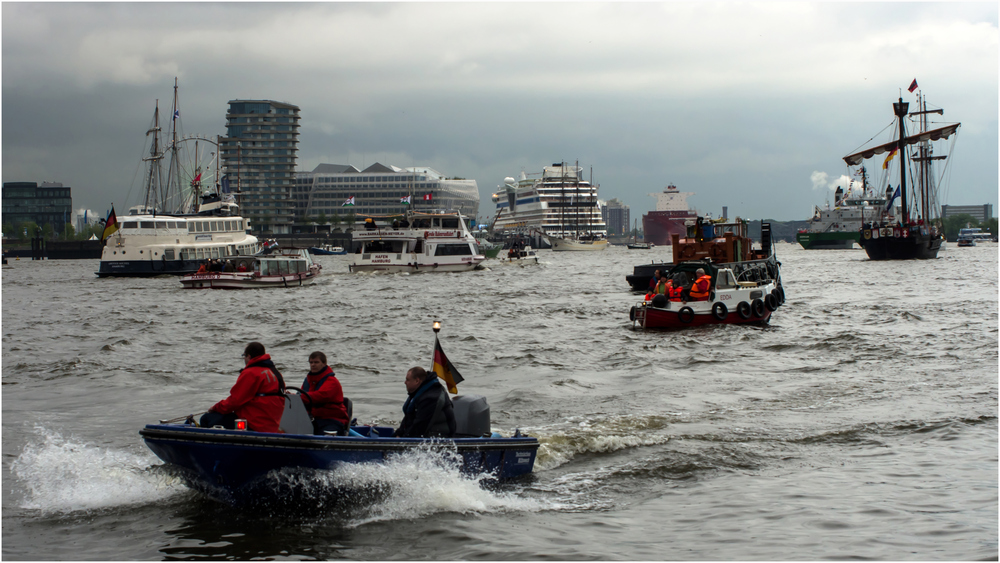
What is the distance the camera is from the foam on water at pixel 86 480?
9289mm

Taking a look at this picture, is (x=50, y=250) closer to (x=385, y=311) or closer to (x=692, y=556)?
(x=385, y=311)

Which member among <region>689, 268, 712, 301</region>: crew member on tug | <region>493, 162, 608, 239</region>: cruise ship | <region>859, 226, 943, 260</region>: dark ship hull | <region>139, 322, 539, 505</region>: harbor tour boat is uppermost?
<region>493, 162, 608, 239</region>: cruise ship

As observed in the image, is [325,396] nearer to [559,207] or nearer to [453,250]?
[453,250]

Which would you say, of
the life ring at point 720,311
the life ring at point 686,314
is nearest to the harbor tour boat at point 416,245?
the life ring at point 686,314

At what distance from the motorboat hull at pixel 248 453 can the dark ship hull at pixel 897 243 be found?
256 ft

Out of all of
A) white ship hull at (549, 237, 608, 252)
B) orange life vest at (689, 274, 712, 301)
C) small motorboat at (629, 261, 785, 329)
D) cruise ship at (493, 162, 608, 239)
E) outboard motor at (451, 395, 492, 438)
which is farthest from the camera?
cruise ship at (493, 162, 608, 239)

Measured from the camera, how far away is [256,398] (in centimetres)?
869

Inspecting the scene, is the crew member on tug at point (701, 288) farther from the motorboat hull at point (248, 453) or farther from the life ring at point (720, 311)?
the motorboat hull at point (248, 453)

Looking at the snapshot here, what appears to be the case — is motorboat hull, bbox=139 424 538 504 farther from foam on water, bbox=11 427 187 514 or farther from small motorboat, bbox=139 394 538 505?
foam on water, bbox=11 427 187 514

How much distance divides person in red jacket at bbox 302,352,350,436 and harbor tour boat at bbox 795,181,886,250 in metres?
123

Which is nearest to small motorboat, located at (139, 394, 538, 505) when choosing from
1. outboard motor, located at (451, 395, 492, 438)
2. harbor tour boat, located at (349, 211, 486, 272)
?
outboard motor, located at (451, 395, 492, 438)

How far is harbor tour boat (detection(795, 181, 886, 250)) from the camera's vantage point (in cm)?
12119

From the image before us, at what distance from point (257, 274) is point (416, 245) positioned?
14794 mm

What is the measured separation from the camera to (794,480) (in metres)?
9.90
